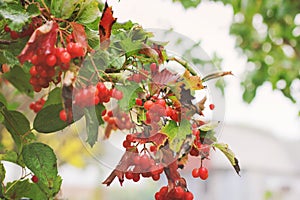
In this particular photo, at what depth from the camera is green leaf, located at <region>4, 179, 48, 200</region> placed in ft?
1.75

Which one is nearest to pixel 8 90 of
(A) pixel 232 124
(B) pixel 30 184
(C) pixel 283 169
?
(B) pixel 30 184

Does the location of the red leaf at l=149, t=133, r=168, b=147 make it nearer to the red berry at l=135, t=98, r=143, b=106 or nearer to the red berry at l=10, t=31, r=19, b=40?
the red berry at l=135, t=98, r=143, b=106

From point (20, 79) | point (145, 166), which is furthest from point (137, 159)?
point (20, 79)

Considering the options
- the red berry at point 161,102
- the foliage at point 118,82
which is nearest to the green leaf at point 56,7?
the foliage at point 118,82

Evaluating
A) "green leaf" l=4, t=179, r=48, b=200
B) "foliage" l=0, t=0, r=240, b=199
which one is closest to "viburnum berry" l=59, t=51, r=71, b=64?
"foliage" l=0, t=0, r=240, b=199

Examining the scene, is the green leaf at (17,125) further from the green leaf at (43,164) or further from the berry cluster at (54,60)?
the berry cluster at (54,60)

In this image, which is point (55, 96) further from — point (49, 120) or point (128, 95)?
point (128, 95)

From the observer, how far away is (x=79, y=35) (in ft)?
1.29

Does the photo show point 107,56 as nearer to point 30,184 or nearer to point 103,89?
point 103,89

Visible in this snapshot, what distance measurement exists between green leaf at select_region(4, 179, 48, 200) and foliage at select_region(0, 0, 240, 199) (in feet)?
0.21

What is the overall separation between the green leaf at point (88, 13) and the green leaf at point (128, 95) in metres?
0.07

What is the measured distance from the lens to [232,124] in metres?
5.97

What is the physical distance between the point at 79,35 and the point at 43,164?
0.14 meters

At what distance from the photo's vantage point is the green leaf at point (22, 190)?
53cm
